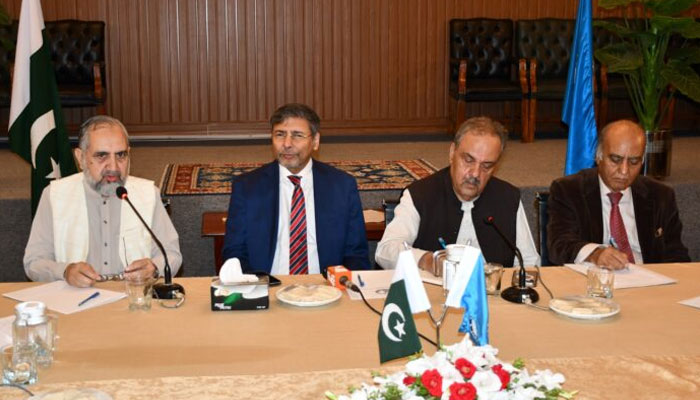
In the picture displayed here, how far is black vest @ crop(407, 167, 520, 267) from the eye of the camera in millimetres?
3746

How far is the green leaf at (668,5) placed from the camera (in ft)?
19.5

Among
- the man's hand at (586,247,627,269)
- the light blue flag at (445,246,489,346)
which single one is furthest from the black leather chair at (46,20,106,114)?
the light blue flag at (445,246,489,346)

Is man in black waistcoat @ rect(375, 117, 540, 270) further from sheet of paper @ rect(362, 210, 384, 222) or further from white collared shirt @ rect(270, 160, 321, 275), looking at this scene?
sheet of paper @ rect(362, 210, 384, 222)

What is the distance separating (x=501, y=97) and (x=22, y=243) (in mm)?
4696

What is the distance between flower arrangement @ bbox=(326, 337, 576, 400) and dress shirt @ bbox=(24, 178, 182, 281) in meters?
1.94

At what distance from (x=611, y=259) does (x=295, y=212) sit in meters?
1.35

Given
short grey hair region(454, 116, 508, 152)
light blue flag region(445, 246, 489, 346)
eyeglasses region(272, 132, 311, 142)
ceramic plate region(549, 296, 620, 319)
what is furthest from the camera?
eyeglasses region(272, 132, 311, 142)

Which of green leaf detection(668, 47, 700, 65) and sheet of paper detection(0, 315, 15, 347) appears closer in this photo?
sheet of paper detection(0, 315, 15, 347)

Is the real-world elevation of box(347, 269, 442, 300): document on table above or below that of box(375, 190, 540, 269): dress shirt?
below

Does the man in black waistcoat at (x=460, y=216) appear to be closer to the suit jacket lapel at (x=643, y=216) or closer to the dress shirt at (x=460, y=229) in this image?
the dress shirt at (x=460, y=229)

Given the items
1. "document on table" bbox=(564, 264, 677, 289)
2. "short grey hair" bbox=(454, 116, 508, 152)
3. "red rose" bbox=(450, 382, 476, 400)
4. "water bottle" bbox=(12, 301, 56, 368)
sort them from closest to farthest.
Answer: "red rose" bbox=(450, 382, 476, 400)
"water bottle" bbox=(12, 301, 56, 368)
"document on table" bbox=(564, 264, 677, 289)
"short grey hair" bbox=(454, 116, 508, 152)

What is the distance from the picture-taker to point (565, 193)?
13.0 ft

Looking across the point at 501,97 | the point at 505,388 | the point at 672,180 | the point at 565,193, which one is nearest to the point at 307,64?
the point at 501,97

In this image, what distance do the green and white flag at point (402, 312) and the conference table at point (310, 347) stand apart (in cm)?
26
